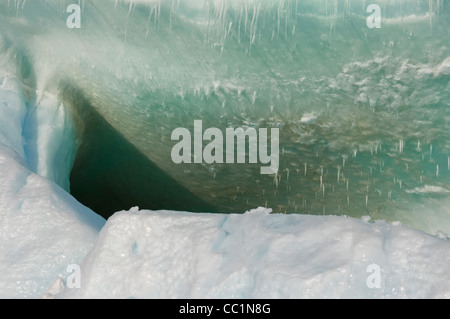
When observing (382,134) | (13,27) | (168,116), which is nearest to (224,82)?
(168,116)

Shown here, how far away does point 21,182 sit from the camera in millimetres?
2795

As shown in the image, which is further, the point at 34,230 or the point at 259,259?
the point at 34,230

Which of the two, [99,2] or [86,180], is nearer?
[99,2]


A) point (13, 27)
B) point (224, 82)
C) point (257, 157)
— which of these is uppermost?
point (13, 27)

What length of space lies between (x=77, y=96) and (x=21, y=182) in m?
1.35

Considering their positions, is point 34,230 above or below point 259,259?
below

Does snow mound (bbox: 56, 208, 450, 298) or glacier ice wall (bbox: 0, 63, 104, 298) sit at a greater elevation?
snow mound (bbox: 56, 208, 450, 298)

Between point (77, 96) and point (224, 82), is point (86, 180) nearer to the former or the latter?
point (77, 96)

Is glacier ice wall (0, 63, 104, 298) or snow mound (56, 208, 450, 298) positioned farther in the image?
glacier ice wall (0, 63, 104, 298)

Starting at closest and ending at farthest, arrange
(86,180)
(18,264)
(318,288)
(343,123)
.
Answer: (318,288) → (18,264) → (343,123) → (86,180)

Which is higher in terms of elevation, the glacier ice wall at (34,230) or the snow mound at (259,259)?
the snow mound at (259,259)

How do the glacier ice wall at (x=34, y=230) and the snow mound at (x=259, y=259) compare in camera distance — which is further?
the glacier ice wall at (x=34, y=230)

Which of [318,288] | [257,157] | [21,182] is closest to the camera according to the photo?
[318,288]

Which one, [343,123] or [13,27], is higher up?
[13,27]
